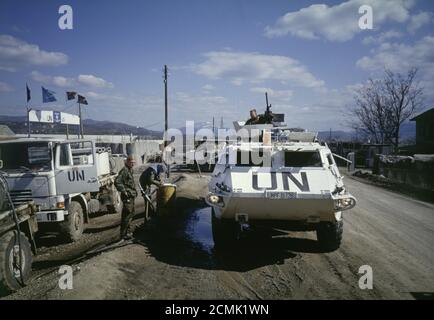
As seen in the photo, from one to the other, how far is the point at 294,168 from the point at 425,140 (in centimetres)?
3567

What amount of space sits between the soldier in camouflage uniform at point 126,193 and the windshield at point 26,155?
169cm

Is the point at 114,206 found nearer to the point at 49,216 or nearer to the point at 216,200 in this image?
the point at 49,216

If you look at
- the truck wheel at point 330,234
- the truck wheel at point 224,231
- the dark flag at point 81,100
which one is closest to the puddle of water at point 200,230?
the truck wheel at point 224,231

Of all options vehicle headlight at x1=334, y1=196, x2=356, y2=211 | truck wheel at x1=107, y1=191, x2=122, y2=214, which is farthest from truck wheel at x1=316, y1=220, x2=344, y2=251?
truck wheel at x1=107, y1=191, x2=122, y2=214

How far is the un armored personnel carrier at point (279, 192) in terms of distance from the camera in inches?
257

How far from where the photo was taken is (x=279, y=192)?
651 centimetres

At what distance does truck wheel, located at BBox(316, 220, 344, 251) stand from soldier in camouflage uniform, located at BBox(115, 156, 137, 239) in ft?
13.5

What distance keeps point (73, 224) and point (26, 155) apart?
6.32 feet

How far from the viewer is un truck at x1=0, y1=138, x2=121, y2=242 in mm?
8297

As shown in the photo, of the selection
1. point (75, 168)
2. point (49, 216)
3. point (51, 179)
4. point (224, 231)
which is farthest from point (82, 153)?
point (224, 231)

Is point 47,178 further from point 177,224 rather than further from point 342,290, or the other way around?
point 342,290

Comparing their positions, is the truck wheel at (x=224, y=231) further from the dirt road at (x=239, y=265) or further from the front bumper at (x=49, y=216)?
the front bumper at (x=49, y=216)

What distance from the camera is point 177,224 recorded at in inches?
394
